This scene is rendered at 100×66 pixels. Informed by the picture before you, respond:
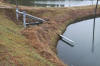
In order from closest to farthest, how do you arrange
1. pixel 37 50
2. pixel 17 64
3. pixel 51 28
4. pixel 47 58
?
pixel 17 64 → pixel 47 58 → pixel 37 50 → pixel 51 28

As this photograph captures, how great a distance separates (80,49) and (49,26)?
5.50 meters

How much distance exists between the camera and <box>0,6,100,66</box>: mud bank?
14045mm

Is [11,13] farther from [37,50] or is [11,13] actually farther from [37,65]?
[37,65]

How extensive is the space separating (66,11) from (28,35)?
13808 millimetres

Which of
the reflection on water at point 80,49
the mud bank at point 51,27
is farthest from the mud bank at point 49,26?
the reflection on water at point 80,49

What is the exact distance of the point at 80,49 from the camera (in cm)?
1794

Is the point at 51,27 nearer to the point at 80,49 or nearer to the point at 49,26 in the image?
the point at 49,26

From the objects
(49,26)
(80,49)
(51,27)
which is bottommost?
(80,49)

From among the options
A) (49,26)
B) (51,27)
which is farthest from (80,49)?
(49,26)

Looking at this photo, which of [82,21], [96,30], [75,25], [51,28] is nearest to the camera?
[51,28]

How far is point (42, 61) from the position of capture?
430 inches

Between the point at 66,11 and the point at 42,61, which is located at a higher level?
the point at 66,11

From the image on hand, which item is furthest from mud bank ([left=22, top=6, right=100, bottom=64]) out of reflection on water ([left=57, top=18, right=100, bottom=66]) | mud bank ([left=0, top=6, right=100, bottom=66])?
reflection on water ([left=57, top=18, right=100, bottom=66])

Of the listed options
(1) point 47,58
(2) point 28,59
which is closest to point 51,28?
(1) point 47,58
